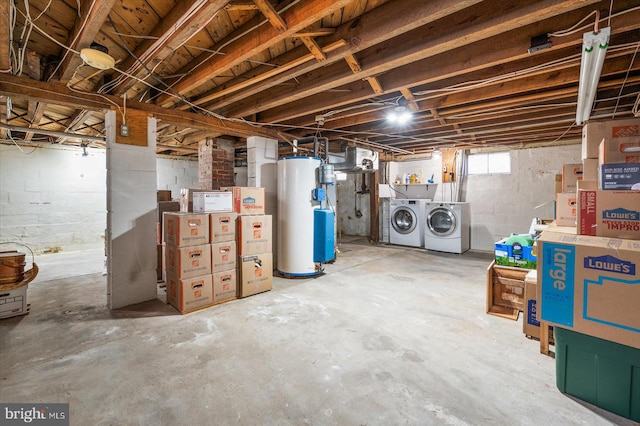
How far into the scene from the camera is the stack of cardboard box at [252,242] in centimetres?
315

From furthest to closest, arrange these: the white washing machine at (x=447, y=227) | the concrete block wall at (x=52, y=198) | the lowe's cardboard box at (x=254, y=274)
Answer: the white washing machine at (x=447, y=227)
the concrete block wall at (x=52, y=198)
the lowe's cardboard box at (x=254, y=274)

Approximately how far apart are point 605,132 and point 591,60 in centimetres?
86

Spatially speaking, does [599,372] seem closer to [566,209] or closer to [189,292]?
[566,209]

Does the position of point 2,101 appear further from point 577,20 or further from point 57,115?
point 577,20

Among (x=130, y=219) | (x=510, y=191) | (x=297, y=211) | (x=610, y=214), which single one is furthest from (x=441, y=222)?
(x=130, y=219)

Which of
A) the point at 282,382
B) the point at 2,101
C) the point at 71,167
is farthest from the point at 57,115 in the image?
the point at 282,382

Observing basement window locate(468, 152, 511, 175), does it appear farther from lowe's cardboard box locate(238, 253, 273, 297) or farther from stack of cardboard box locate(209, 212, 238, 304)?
stack of cardboard box locate(209, 212, 238, 304)

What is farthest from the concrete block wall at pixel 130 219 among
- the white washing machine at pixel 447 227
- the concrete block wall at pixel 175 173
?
the white washing machine at pixel 447 227

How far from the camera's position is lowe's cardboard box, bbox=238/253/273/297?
3.12 metres

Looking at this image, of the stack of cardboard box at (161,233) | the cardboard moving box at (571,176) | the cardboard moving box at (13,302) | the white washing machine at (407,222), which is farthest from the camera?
the white washing machine at (407,222)

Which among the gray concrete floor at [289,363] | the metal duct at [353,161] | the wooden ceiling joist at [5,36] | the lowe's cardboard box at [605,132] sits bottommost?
the gray concrete floor at [289,363]

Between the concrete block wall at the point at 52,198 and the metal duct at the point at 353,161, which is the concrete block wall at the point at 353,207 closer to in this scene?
the metal duct at the point at 353,161

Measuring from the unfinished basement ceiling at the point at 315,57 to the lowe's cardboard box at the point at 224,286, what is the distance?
191 centimetres

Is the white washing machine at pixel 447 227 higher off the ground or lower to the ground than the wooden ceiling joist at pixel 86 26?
lower
